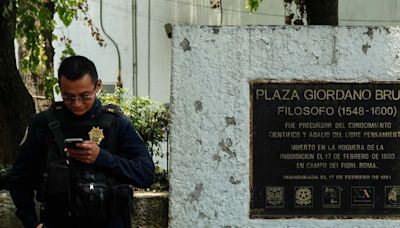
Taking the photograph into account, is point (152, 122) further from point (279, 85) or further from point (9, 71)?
point (279, 85)

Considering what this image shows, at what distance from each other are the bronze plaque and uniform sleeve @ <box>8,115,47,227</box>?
4.64 feet

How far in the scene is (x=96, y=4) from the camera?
620 inches

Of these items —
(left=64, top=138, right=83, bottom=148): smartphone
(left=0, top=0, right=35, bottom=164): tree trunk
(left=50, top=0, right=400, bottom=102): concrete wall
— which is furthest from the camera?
(left=50, top=0, right=400, bottom=102): concrete wall

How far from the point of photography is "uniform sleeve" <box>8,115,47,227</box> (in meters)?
3.32

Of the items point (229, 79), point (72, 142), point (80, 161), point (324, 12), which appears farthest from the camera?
point (324, 12)

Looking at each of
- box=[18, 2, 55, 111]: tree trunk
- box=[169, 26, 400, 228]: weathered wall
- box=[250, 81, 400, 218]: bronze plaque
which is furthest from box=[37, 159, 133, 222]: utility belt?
A: box=[18, 2, 55, 111]: tree trunk

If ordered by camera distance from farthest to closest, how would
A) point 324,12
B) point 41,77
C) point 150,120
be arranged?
point 41,77 → point 150,120 → point 324,12

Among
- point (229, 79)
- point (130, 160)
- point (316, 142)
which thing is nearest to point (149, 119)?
point (229, 79)

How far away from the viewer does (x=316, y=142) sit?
423 centimetres

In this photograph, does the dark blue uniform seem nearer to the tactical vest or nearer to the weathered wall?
the tactical vest

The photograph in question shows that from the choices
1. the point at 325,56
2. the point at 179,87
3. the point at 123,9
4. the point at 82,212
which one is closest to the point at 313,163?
the point at 325,56

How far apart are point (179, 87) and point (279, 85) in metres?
0.61

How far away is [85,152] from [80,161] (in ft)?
0.31

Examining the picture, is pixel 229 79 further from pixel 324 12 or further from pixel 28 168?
pixel 324 12
